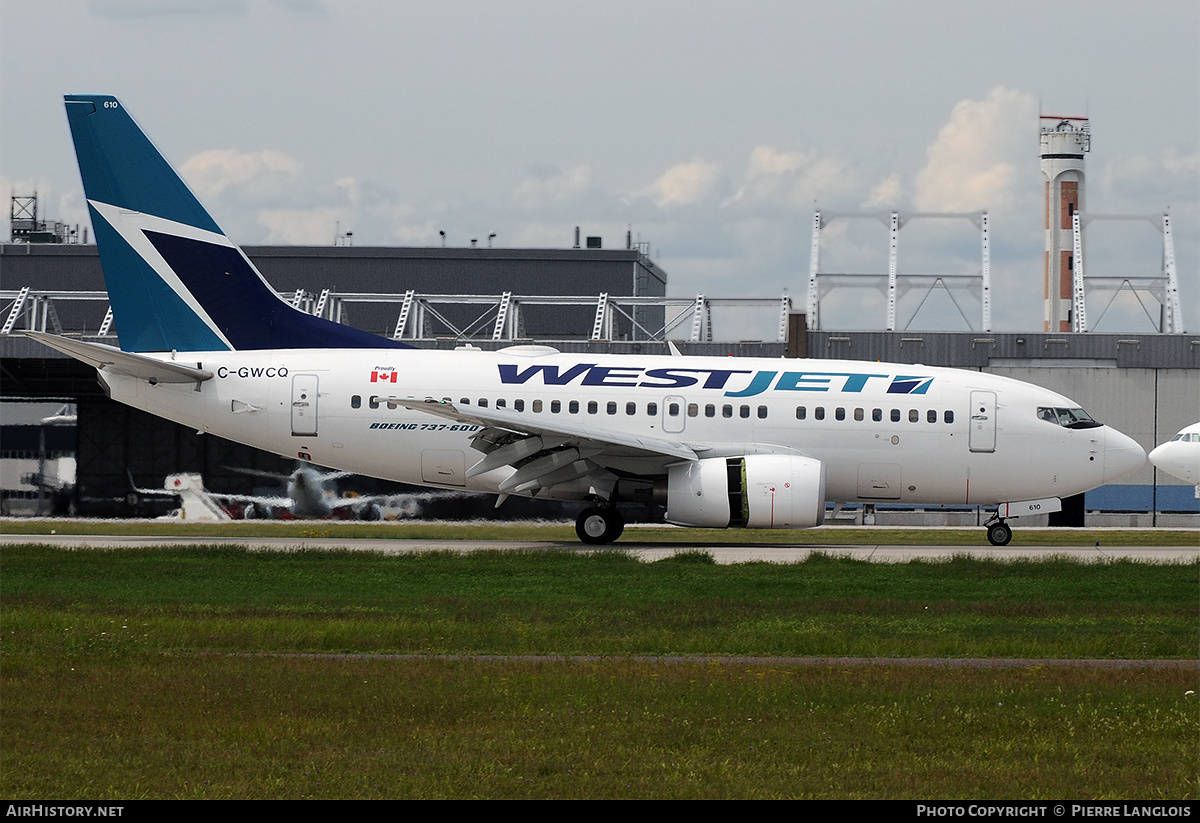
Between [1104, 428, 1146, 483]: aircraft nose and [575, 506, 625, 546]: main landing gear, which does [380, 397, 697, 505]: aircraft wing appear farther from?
[1104, 428, 1146, 483]: aircraft nose

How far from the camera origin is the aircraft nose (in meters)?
28.5

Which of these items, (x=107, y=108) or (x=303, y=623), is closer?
(x=303, y=623)

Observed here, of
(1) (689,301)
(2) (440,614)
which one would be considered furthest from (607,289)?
(2) (440,614)

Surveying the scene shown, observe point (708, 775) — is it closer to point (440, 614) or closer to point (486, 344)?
point (440, 614)

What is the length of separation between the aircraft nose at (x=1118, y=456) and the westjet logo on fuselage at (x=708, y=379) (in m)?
4.00

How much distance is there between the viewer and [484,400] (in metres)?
27.8

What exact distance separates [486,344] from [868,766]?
33417mm

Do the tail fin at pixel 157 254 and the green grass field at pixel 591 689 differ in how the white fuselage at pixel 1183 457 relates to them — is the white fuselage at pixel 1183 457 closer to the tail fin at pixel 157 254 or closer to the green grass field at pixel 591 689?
the green grass field at pixel 591 689

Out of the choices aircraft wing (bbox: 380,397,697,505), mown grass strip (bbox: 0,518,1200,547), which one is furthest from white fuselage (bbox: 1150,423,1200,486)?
aircraft wing (bbox: 380,397,697,505)

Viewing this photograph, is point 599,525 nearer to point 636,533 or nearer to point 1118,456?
point 636,533

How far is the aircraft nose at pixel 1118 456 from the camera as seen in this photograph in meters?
28.5

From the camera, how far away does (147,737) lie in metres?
9.54

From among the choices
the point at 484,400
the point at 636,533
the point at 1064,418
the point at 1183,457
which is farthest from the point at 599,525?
the point at 1183,457

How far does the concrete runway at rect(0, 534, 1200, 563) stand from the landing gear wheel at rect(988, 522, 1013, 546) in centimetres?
26
